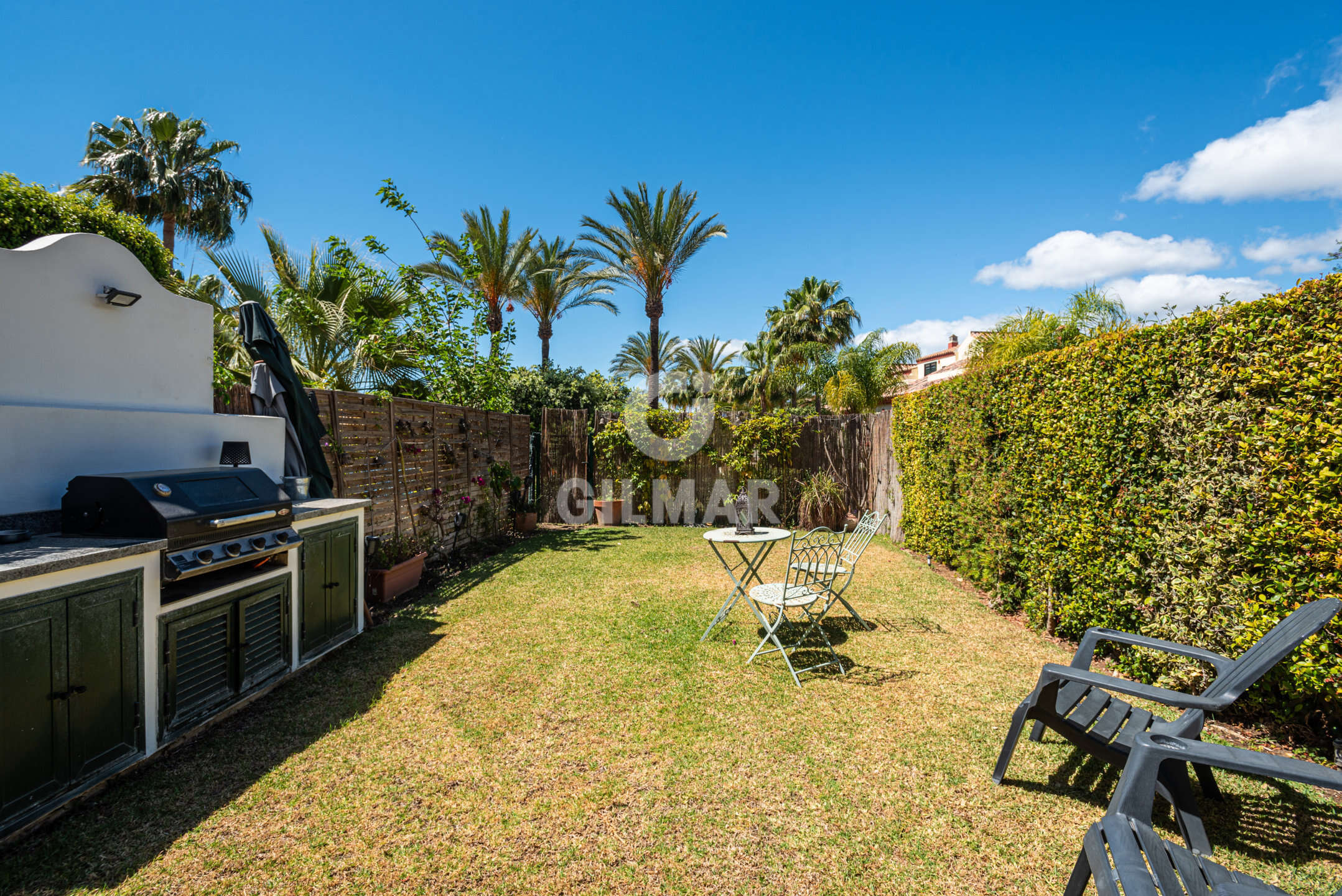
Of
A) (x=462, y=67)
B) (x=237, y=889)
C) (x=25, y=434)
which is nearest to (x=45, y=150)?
(x=462, y=67)

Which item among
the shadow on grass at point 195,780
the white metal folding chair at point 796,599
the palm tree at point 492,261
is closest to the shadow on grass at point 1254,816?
the white metal folding chair at point 796,599

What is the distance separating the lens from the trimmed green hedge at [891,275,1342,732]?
8.39ft

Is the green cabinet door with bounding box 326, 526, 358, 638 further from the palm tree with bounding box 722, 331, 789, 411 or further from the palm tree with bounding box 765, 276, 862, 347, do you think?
the palm tree with bounding box 765, 276, 862, 347

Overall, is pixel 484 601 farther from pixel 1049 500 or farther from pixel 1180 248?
pixel 1180 248

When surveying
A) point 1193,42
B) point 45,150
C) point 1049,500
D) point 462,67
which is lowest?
point 1049,500

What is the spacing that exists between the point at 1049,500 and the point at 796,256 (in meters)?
15.8

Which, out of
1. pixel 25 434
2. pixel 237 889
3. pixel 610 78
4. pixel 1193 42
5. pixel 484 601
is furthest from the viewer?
pixel 610 78

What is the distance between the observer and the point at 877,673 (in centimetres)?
383

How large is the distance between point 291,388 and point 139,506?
2.14 m

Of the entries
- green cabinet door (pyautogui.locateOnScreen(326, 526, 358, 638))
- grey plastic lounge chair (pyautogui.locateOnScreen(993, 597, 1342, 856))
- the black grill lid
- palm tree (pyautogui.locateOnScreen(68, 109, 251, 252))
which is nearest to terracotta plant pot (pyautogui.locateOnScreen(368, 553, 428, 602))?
green cabinet door (pyautogui.locateOnScreen(326, 526, 358, 638))

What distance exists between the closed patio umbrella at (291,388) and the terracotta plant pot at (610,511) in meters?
6.16

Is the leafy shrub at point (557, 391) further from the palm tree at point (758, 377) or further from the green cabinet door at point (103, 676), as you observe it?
the green cabinet door at point (103, 676)

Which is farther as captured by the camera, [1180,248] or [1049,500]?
[1180,248]

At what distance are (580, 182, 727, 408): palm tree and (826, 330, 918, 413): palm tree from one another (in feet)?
19.3
